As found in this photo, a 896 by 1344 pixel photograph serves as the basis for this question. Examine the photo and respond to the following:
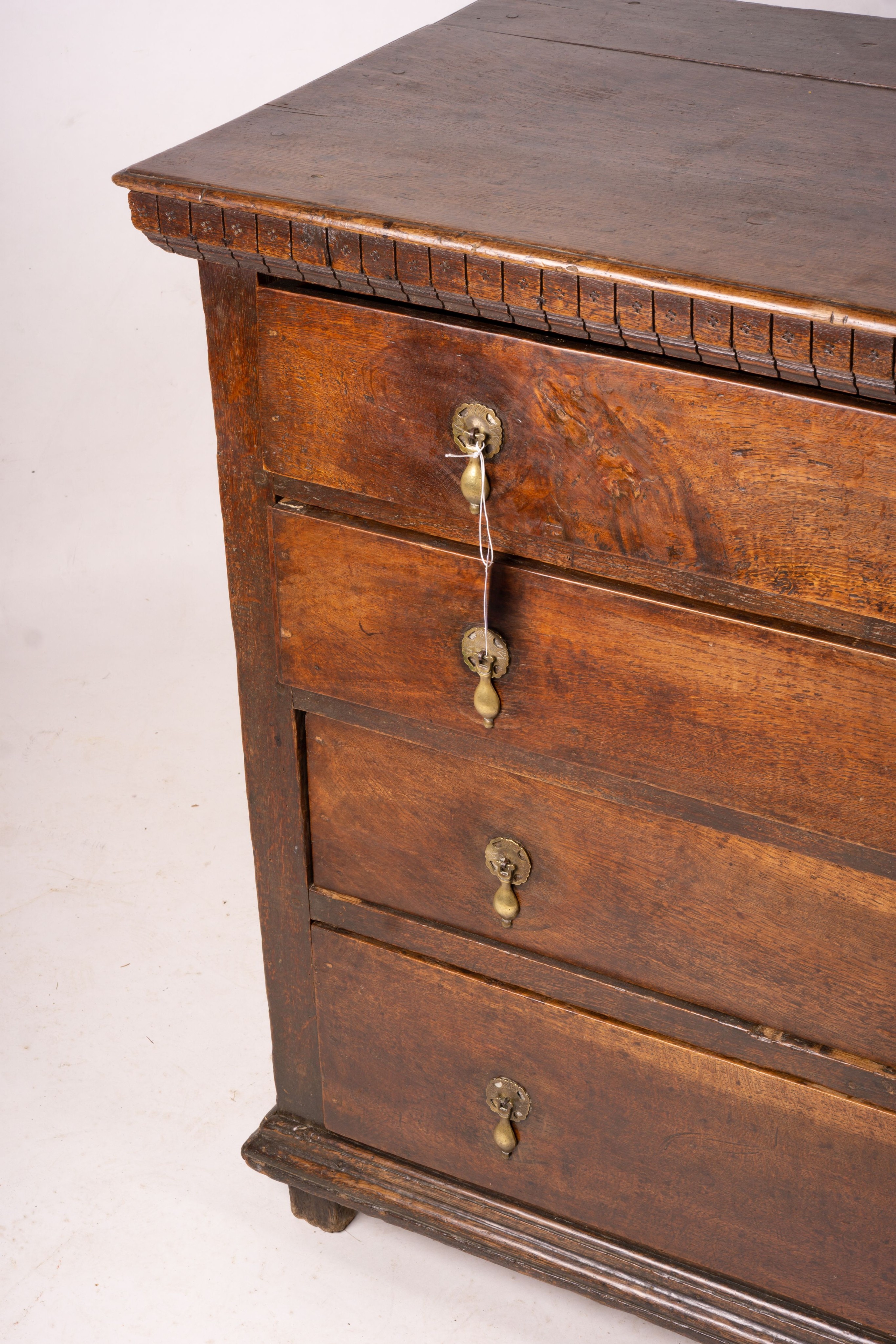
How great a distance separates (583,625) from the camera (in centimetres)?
115

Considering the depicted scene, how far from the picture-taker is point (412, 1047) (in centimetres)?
146

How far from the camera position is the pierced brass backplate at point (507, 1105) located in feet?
4.66

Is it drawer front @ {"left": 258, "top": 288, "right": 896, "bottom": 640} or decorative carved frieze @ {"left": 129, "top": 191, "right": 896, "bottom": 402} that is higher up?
decorative carved frieze @ {"left": 129, "top": 191, "right": 896, "bottom": 402}

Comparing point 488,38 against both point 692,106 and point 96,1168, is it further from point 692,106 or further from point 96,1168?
point 96,1168

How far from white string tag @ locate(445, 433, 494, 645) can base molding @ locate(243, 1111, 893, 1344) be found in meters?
0.61

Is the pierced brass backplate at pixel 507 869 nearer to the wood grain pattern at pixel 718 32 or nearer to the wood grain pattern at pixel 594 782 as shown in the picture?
the wood grain pattern at pixel 594 782

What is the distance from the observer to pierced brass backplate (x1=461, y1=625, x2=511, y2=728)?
1.19 metres

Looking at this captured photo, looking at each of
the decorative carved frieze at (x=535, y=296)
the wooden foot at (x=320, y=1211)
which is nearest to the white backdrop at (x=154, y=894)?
the wooden foot at (x=320, y=1211)

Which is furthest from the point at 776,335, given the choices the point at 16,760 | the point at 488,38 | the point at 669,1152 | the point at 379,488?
the point at 16,760

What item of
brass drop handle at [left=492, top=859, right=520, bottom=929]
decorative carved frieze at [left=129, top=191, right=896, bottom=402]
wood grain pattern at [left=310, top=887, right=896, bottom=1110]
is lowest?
wood grain pattern at [left=310, top=887, right=896, bottom=1110]

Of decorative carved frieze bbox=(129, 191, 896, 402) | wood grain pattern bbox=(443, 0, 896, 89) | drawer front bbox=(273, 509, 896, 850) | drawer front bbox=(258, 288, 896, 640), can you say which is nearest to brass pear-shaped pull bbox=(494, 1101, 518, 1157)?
drawer front bbox=(273, 509, 896, 850)

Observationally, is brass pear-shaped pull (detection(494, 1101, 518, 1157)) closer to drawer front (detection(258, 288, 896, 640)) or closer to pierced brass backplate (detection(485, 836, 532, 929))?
pierced brass backplate (detection(485, 836, 532, 929))

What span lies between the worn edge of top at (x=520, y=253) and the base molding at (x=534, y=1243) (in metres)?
0.90

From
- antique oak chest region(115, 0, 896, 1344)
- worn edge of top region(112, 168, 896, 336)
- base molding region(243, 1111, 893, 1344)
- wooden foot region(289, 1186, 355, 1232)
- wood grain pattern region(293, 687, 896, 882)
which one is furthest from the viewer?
wooden foot region(289, 1186, 355, 1232)
